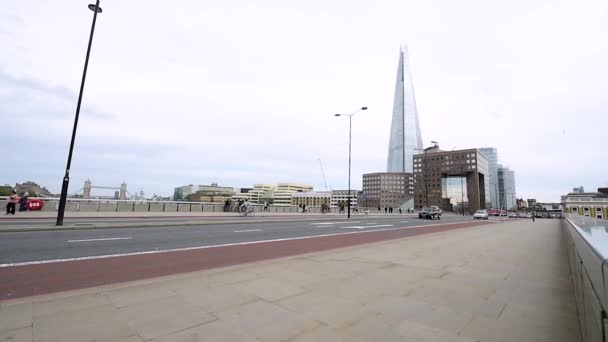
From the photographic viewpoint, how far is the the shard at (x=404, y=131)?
18438 cm

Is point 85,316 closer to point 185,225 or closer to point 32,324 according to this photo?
point 32,324

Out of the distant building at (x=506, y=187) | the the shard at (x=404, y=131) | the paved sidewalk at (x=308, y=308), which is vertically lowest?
the paved sidewalk at (x=308, y=308)

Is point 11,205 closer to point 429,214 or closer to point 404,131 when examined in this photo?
point 429,214

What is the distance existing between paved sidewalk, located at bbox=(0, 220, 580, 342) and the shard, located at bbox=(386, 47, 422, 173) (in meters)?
188

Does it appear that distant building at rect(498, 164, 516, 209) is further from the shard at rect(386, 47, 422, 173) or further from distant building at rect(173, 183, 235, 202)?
distant building at rect(173, 183, 235, 202)

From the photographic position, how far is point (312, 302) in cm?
424

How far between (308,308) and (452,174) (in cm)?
14643

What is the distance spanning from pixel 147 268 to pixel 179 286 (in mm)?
1991

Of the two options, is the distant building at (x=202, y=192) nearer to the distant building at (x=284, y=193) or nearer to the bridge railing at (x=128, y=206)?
the distant building at (x=284, y=193)

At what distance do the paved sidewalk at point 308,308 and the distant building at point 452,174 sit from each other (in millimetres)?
121046

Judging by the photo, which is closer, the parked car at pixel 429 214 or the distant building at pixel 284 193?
the parked car at pixel 429 214

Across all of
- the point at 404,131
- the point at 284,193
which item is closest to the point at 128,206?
the point at 284,193

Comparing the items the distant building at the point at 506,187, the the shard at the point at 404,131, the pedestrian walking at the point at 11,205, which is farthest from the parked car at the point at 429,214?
the the shard at the point at 404,131

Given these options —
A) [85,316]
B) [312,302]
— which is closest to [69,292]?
[85,316]
